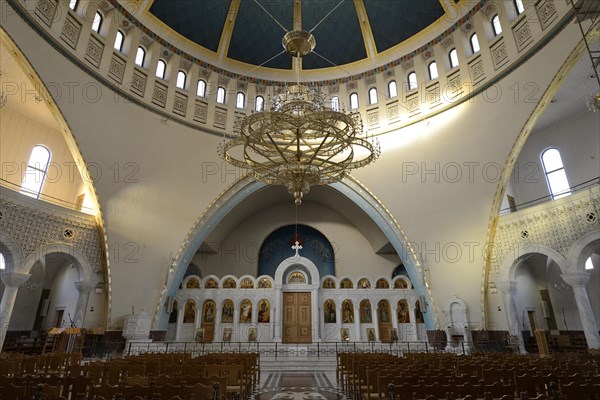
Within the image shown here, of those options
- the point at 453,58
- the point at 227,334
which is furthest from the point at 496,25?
the point at 227,334

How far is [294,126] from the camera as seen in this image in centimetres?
842

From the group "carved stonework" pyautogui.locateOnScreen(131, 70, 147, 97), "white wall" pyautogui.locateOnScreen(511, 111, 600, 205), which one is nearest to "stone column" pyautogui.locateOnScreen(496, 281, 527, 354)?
"white wall" pyautogui.locateOnScreen(511, 111, 600, 205)

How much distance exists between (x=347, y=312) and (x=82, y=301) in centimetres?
1175

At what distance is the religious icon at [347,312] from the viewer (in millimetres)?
17719

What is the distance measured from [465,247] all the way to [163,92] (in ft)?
48.3

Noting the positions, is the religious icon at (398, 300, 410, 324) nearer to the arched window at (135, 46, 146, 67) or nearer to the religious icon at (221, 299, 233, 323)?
the religious icon at (221, 299, 233, 323)

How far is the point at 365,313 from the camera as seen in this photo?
17.9 m

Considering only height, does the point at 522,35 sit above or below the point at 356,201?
above

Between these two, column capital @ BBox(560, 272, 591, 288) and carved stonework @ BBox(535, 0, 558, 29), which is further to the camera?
column capital @ BBox(560, 272, 591, 288)

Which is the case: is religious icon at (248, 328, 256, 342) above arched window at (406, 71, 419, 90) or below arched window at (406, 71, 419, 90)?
below

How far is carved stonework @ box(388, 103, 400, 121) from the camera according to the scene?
17125mm

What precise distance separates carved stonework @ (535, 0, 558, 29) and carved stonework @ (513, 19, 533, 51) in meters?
0.54

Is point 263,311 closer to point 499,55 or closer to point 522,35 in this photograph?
point 499,55

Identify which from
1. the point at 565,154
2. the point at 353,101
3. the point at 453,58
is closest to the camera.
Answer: the point at 565,154
